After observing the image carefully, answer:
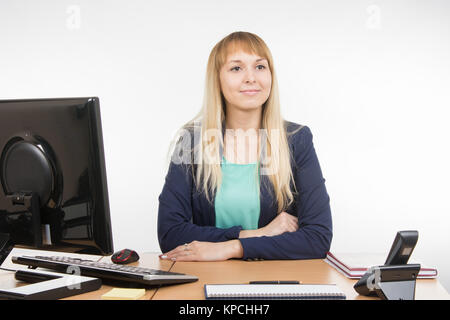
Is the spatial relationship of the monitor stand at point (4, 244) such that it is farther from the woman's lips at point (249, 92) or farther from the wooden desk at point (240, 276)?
the woman's lips at point (249, 92)

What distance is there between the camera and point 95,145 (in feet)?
3.59

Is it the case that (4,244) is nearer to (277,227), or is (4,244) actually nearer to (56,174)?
(56,174)

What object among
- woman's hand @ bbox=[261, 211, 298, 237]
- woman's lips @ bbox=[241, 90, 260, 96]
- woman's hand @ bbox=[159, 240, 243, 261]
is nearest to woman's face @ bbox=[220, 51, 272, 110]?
woman's lips @ bbox=[241, 90, 260, 96]

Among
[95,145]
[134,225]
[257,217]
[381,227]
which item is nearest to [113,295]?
[95,145]

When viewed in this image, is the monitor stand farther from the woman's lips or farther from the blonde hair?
the woman's lips

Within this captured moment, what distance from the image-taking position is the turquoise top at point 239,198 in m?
1.99

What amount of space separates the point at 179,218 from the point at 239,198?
287 mm

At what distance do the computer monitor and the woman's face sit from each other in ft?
3.38

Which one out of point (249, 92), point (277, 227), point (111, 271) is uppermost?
point (249, 92)

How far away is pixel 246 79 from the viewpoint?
79.7 inches

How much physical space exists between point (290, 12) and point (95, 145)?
7.39 feet

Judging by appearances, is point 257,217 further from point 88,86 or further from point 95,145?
point 88,86

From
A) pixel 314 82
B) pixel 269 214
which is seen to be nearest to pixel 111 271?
pixel 269 214

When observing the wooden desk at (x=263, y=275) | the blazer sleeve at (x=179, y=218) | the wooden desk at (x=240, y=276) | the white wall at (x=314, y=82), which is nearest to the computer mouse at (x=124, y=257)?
the wooden desk at (x=240, y=276)
